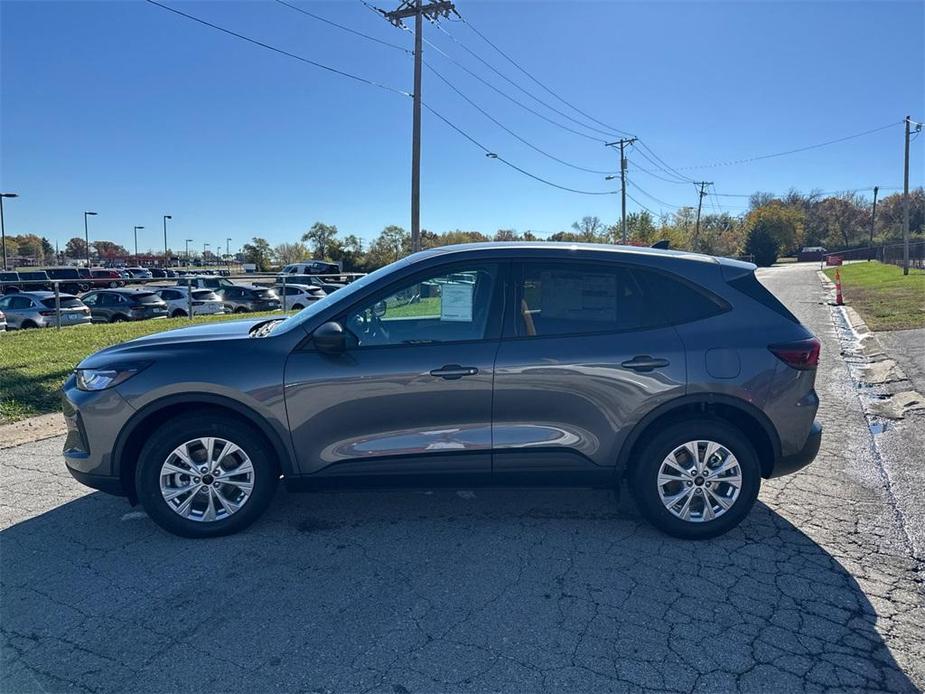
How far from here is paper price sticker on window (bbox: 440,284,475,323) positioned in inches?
145

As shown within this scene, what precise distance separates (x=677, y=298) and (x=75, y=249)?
144 metres

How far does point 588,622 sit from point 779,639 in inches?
33.8

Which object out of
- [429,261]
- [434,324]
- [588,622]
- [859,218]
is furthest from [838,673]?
[859,218]

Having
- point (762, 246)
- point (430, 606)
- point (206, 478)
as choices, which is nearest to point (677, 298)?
point (430, 606)

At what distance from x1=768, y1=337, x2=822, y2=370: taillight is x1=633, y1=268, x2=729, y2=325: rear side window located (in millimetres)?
394

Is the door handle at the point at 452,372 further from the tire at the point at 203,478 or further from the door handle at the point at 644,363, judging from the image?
the tire at the point at 203,478

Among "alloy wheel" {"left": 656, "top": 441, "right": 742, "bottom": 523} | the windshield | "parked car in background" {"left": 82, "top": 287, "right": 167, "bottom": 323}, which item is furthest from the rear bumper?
"parked car in background" {"left": 82, "top": 287, "right": 167, "bottom": 323}

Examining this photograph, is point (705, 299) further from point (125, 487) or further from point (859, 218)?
point (859, 218)

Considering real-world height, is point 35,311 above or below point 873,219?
below

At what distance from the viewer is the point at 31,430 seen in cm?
584

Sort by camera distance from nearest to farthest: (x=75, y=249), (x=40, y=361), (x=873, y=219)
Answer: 1. (x=40, y=361)
2. (x=873, y=219)
3. (x=75, y=249)

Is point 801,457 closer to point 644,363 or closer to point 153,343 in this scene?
point 644,363

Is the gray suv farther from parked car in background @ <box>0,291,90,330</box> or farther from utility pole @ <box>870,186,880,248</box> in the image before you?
utility pole @ <box>870,186,880,248</box>

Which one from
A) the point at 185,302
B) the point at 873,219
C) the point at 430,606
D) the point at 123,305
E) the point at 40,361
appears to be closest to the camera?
the point at 430,606
